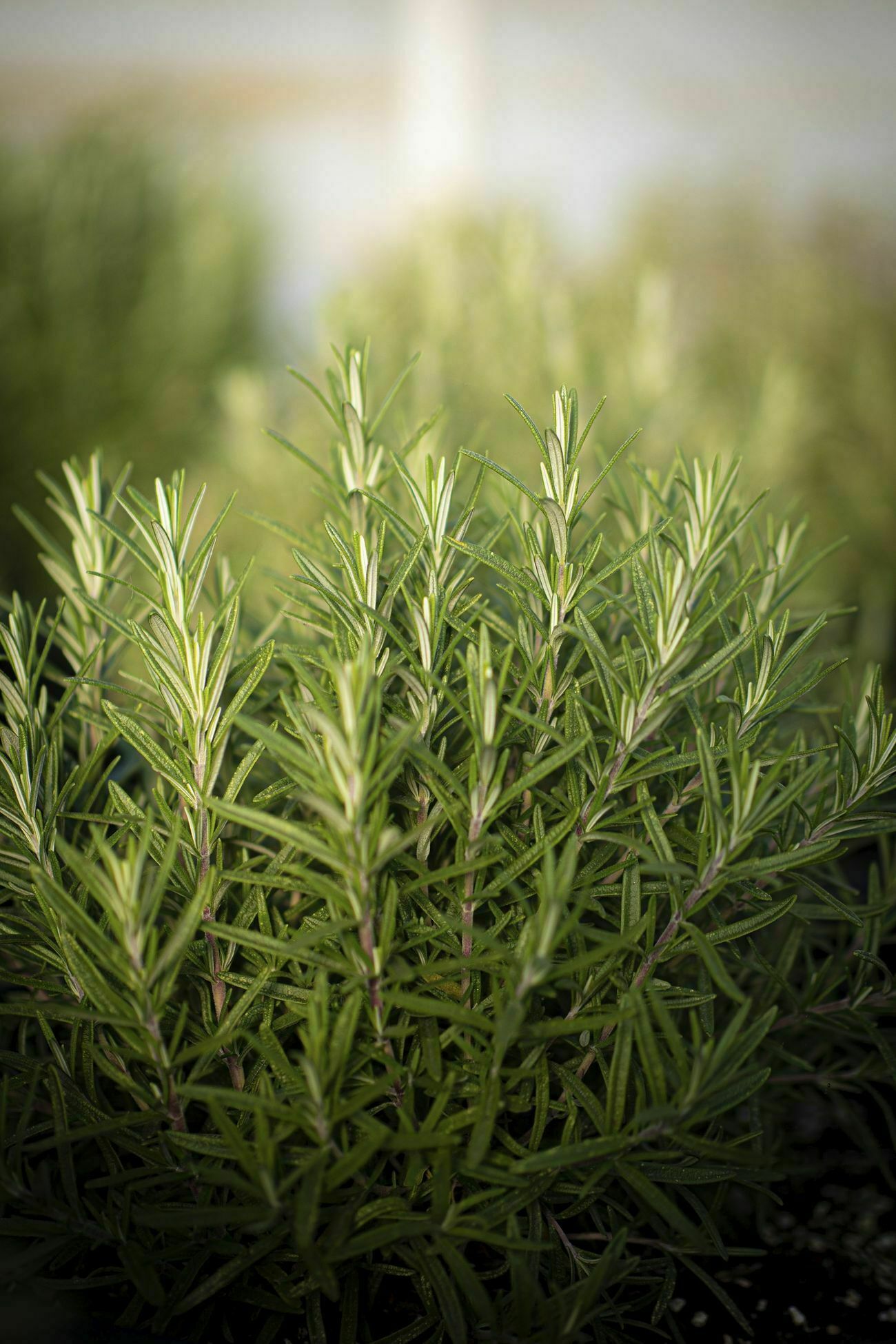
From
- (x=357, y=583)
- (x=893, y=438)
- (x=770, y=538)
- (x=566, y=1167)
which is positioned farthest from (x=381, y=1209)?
(x=893, y=438)

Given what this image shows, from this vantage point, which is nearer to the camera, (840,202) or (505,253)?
(505,253)

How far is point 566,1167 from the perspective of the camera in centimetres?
33

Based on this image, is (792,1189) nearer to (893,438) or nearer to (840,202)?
(893,438)

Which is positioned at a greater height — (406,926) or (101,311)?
(101,311)

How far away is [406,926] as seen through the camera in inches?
13.0

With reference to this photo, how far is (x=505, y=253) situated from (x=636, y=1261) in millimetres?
1203

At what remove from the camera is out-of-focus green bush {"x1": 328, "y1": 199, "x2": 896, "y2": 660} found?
1.03 metres

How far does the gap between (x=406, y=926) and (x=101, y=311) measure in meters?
1.88

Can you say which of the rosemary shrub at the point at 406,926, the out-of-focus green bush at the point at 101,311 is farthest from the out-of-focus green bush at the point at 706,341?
the out-of-focus green bush at the point at 101,311

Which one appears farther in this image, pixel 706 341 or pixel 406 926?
pixel 706 341

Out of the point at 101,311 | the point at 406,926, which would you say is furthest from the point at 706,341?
the point at 406,926

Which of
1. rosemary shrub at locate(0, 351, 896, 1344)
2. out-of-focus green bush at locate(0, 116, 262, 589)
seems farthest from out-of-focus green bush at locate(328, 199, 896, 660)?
out-of-focus green bush at locate(0, 116, 262, 589)

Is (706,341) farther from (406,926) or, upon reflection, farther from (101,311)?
(406,926)

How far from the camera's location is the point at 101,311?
74.3 inches
